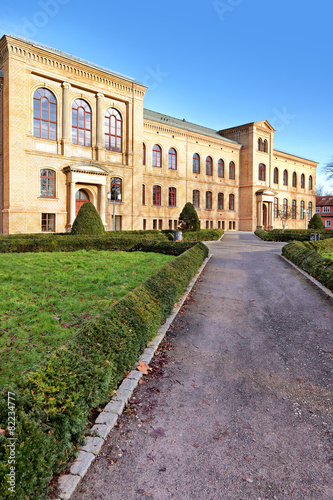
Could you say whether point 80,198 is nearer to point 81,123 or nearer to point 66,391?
point 81,123

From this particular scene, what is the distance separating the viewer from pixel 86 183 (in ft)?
90.2

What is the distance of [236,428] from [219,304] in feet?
15.4

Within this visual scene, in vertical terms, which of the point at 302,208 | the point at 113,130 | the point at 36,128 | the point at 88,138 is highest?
the point at 113,130

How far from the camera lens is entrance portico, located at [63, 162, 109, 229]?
26172mm

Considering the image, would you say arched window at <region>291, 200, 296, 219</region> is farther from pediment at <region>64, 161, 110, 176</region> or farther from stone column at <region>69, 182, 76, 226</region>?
stone column at <region>69, 182, 76, 226</region>

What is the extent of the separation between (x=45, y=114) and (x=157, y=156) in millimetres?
14620

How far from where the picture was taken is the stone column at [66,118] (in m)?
26.2

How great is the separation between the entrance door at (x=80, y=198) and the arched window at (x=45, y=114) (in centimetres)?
492

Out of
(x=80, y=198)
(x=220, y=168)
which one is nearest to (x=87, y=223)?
(x=80, y=198)

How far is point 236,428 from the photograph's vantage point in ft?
10.6

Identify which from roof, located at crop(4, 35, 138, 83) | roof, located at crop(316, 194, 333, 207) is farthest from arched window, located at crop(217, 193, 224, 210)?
roof, located at crop(316, 194, 333, 207)

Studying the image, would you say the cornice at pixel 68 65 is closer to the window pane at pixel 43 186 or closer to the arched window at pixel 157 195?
the window pane at pixel 43 186

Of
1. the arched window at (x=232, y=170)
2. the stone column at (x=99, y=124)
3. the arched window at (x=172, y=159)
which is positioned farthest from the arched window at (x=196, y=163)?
the stone column at (x=99, y=124)

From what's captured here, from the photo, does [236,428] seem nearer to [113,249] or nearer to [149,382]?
[149,382]
